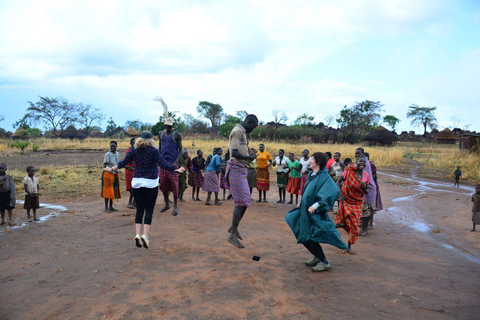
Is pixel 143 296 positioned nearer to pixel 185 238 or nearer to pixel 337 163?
pixel 185 238

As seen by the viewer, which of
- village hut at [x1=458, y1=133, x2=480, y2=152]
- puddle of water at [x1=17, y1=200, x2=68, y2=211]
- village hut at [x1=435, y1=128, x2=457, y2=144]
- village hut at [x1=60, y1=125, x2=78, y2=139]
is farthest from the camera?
village hut at [x1=60, y1=125, x2=78, y2=139]

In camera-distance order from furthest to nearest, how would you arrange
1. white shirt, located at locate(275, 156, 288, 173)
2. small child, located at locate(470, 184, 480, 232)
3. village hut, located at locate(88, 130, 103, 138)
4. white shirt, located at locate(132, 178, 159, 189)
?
village hut, located at locate(88, 130, 103, 138)
white shirt, located at locate(275, 156, 288, 173)
small child, located at locate(470, 184, 480, 232)
white shirt, located at locate(132, 178, 159, 189)

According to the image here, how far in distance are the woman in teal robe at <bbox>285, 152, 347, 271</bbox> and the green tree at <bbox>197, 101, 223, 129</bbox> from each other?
53542 millimetres

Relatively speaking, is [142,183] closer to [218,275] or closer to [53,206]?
[218,275]

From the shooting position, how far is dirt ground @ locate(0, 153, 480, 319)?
10.6ft

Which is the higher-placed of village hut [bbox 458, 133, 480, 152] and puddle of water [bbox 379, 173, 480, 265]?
village hut [bbox 458, 133, 480, 152]

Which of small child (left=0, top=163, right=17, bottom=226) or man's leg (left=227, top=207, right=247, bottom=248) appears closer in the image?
man's leg (left=227, top=207, right=247, bottom=248)

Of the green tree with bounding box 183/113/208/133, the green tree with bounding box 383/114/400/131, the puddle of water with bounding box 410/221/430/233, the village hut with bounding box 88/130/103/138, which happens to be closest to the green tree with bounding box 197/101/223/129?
the green tree with bounding box 183/113/208/133

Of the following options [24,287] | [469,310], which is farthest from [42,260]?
[469,310]

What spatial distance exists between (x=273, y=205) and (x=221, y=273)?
5.83 m

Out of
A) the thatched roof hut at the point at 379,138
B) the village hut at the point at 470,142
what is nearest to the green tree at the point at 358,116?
the thatched roof hut at the point at 379,138

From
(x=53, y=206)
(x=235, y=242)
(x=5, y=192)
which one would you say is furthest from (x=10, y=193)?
(x=235, y=242)

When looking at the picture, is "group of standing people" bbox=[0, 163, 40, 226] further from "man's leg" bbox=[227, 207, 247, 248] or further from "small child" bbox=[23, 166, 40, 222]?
"man's leg" bbox=[227, 207, 247, 248]

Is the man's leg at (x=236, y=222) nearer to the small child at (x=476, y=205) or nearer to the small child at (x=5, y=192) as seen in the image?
the small child at (x=5, y=192)
